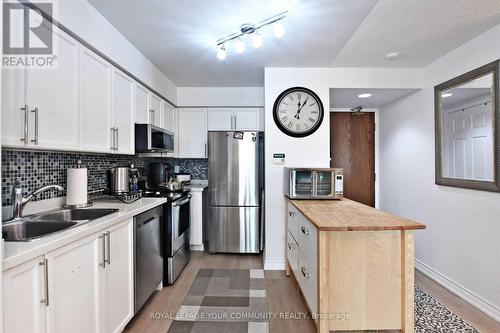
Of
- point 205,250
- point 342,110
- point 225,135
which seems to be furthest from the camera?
point 342,110

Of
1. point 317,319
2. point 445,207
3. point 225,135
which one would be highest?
point 225,135

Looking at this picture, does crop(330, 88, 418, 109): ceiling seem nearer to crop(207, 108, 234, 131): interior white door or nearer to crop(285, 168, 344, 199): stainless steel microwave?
crop(285, 168, 344, 199): stainless steel microwave

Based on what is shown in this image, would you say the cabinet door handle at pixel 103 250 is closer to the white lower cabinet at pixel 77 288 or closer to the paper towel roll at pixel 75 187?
the white lower cabinet at pixel 77 288

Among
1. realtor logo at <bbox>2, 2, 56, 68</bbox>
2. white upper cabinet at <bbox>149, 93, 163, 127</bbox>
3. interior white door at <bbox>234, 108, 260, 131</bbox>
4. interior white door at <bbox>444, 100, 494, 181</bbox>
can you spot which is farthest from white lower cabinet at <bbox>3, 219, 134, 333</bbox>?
interior white door at <bbox>444, 100, 494, 181</bbox>

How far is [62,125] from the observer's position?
162cm

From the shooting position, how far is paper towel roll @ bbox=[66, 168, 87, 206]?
189 cm

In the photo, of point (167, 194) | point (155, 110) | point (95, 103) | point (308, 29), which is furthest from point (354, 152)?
point (95, 103)

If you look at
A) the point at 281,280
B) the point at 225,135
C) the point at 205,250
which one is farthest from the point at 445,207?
the point at 205,250

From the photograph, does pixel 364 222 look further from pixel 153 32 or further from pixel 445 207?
pixel 153 32

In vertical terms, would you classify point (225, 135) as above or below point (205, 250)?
above

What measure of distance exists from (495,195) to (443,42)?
1441 mm

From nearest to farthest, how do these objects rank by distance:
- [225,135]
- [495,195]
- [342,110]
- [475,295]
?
[495,195] → [475,295] → [225,135] → [342,110]

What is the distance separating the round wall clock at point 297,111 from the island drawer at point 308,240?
1.19 m

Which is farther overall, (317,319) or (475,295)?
(475,295)
